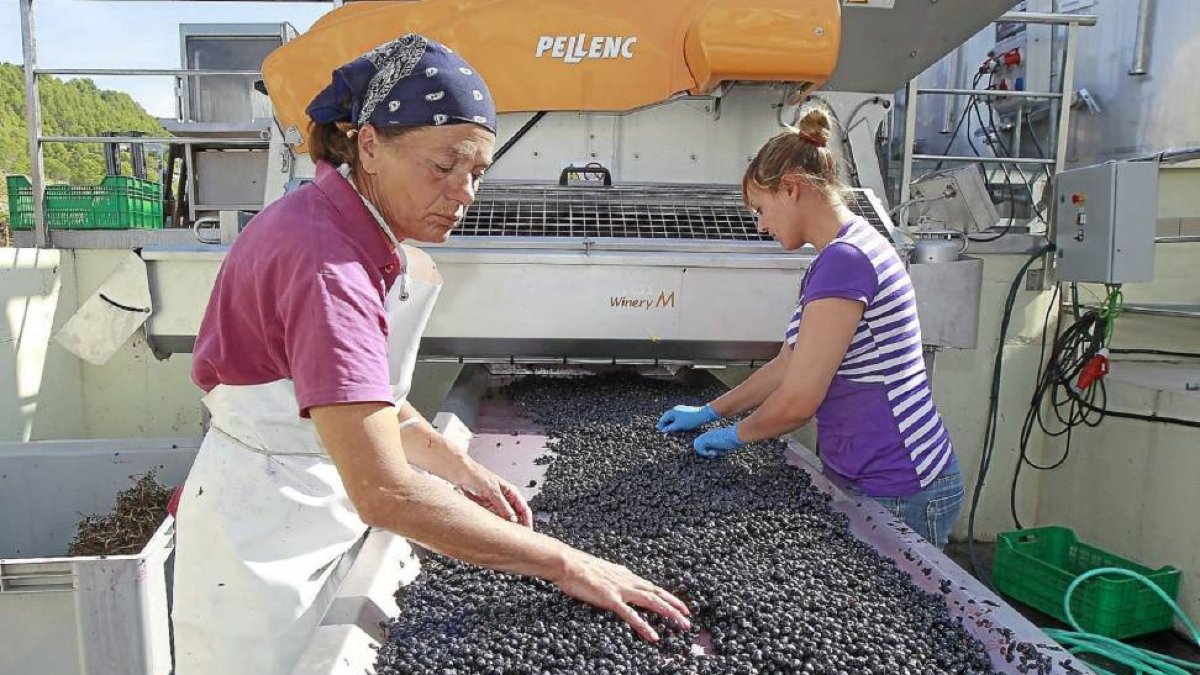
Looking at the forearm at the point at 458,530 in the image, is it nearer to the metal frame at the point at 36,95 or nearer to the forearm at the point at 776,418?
the forearm at the point at 776,418

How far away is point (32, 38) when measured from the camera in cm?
386

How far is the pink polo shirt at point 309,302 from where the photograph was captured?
890mm

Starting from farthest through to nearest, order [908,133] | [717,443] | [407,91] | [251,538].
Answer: [908,133], [717,443], [251,538], [407,91]

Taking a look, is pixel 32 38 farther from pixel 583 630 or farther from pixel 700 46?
pixel 583 630

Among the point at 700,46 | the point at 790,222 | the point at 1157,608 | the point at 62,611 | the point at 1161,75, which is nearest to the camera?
the point at 62,611

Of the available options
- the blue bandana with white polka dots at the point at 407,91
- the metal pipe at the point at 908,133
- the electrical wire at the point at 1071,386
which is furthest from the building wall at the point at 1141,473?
the blue bandana with white polka dots at the point at 407,91

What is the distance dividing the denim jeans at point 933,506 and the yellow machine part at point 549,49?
142cm

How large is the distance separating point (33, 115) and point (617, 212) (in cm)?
330

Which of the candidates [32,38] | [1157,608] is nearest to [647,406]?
[1157,608]

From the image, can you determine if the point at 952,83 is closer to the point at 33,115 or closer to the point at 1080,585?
the point at 1080,585

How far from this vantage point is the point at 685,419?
2.30 m

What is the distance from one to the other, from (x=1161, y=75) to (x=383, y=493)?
517cm

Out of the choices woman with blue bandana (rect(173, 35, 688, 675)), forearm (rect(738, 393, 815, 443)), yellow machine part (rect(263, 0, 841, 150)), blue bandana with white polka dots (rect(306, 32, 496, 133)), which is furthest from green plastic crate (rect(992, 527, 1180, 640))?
blue bandana with white polka dots (rect(306, 32, 496, 133))

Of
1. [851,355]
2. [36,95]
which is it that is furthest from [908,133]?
[36,95]
